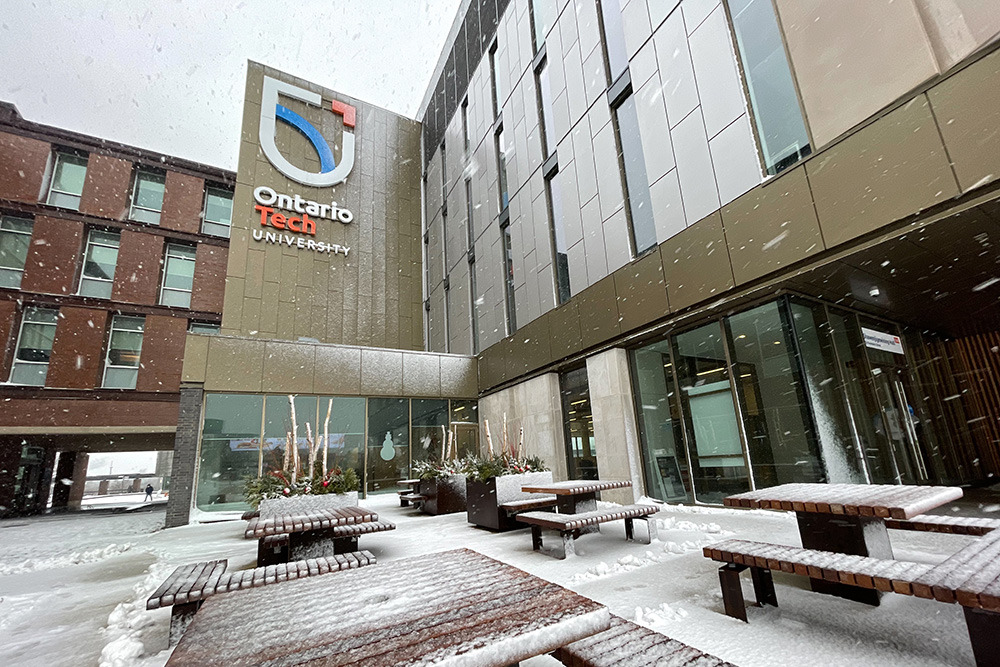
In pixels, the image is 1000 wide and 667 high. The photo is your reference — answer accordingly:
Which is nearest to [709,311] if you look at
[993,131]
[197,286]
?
[993,131]

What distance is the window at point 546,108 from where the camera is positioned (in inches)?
492

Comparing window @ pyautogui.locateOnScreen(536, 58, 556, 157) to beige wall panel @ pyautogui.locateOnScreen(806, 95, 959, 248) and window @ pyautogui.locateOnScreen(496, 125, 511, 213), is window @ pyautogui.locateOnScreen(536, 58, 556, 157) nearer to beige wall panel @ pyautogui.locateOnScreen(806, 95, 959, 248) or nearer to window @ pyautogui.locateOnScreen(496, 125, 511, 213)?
window @ pyautogui.locateOnScreen(496, 125, 511, 213)

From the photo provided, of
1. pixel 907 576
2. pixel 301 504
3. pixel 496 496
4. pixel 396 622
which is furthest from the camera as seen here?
pixel 496 496

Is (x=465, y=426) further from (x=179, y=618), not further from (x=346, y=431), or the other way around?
(x=179, y=618)

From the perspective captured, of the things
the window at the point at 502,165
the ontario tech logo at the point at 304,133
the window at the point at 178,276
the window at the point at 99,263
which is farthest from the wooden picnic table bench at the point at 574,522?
the window at the point at 99,263

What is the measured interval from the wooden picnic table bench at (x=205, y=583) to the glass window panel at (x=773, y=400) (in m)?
6.28

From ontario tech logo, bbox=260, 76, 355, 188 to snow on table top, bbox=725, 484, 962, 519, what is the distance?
20035 millimetres

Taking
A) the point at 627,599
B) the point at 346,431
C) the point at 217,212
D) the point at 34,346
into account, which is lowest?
the point at 627,599

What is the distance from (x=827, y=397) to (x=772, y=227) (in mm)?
2763

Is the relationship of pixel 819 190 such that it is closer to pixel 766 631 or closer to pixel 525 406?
pixel 766 631

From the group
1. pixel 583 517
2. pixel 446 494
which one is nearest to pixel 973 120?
pixel 583 517

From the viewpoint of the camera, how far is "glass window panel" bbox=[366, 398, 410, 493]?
13.7 meters

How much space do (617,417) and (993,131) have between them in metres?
6.74

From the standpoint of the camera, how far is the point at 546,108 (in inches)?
510
